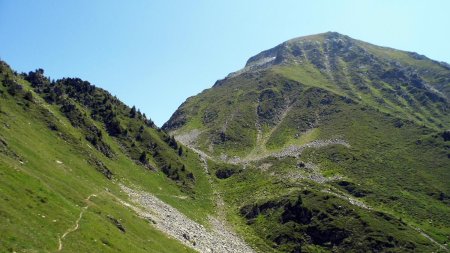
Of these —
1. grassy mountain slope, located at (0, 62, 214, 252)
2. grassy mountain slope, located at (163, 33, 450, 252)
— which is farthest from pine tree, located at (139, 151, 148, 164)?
grassy mountain slope, located at (163, 33, 450, 252)

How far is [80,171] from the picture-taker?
270 ft

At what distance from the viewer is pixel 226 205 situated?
122 meters

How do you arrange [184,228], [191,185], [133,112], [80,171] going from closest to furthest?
[80,171] < [184,228] < [191,185] < [133,112]

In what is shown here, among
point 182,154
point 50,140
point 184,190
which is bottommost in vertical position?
point 184,190

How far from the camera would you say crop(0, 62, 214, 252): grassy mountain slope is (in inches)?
1747

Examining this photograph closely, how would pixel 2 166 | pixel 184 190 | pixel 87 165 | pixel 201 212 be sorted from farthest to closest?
pixel 184 190 → pixel 201 212 → pixel 87 165 → pixel 2 166

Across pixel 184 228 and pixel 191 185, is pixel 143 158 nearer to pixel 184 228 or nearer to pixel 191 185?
pixel 191 185

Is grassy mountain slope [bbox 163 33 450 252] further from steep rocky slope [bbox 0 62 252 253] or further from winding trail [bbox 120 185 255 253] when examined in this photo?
steep rocky slope [bbox 0 62 252 253]

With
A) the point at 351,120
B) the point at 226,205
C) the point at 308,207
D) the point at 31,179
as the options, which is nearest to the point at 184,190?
the point at 226,205

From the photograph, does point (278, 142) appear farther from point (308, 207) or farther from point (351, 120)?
point (308, 207)

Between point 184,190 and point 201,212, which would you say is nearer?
point 201,212

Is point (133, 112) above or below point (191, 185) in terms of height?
above

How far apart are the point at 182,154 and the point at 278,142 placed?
58.0m

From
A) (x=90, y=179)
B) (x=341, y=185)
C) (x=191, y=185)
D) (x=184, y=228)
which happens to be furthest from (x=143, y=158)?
(x=341, y=185)
